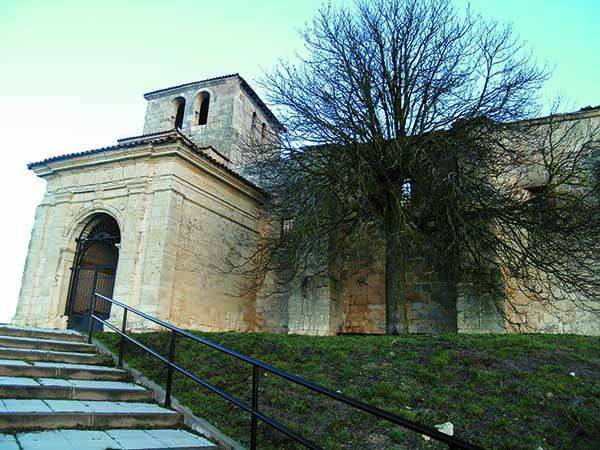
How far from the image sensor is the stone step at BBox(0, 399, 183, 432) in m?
4.12

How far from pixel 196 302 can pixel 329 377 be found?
26.2ft

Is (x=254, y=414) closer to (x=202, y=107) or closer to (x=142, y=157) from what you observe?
(x=142, y=157)

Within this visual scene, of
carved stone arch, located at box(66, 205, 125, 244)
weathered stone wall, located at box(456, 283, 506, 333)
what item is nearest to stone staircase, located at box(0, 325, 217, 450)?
carved stone arch, located at box(66, 205, 125, 244)

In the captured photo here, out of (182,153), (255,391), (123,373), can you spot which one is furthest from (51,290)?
(255,391)

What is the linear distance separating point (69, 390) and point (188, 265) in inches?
321

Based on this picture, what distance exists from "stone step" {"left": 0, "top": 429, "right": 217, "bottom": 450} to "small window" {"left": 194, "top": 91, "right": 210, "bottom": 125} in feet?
63.7

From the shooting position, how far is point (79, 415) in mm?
4457

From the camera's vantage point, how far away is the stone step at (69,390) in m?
4.93

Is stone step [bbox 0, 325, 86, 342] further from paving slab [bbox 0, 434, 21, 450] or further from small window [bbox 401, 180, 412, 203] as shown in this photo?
small window [bbox 401, 180, 412, 203]

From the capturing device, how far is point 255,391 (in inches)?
160

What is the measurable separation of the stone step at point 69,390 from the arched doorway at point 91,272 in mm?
8173

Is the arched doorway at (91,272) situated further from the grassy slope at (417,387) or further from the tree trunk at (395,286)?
the tree trunk at (395,286)

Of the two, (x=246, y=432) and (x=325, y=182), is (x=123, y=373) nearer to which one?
(x=246, y=432)

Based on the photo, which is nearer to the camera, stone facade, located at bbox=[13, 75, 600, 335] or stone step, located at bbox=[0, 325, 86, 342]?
stone step, located at bbox=[0, 325, 86, 342]
